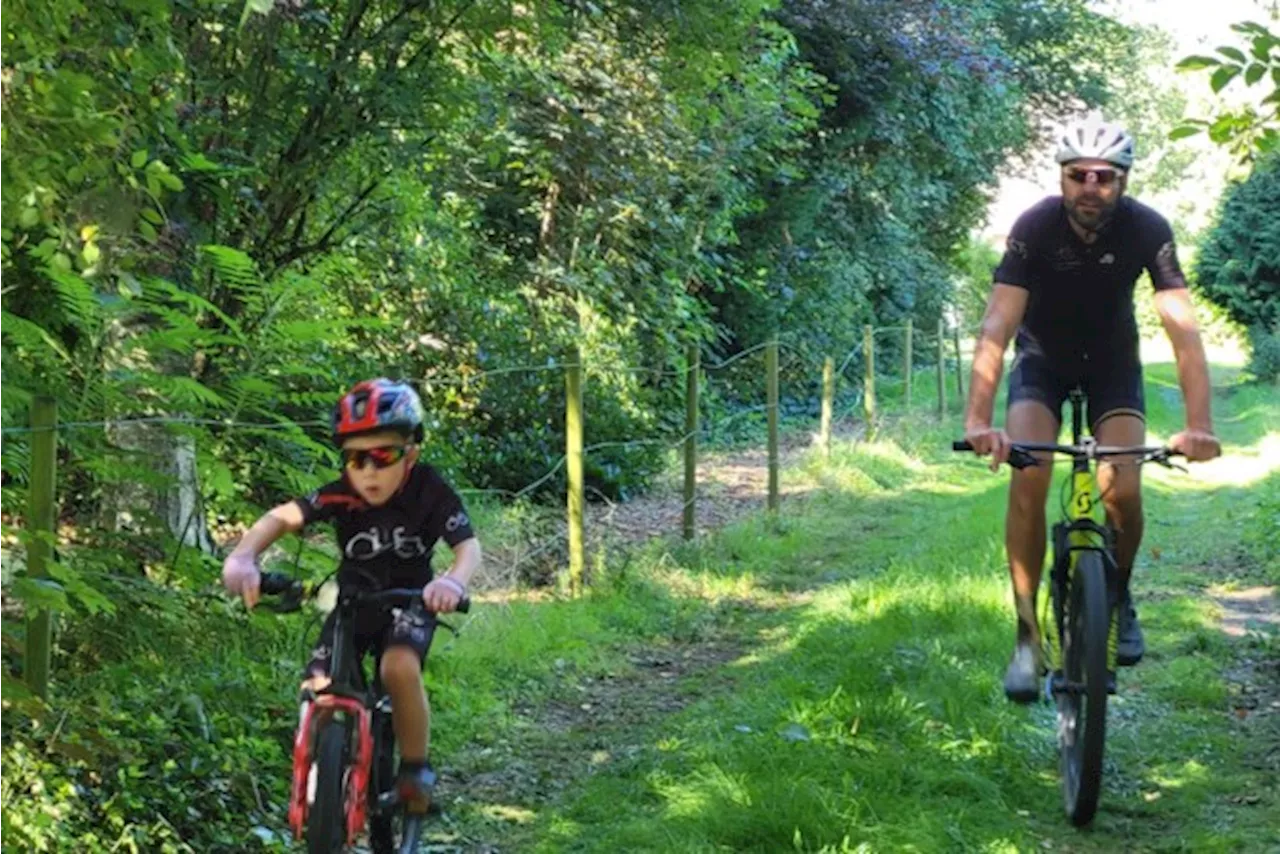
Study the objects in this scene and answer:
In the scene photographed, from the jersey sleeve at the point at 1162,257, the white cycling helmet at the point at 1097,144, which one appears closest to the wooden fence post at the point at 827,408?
the jersey sleeve at the point at 1162,257

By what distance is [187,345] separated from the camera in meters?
6.06

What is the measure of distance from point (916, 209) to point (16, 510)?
2078 centimetres

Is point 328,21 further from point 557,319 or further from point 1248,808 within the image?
point 557,319

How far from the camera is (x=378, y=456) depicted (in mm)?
4551

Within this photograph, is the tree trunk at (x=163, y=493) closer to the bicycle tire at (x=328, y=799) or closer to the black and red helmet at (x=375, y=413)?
the black and red helmet at (x=375, y=413)

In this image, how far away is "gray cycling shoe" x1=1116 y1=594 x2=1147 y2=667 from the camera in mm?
5602

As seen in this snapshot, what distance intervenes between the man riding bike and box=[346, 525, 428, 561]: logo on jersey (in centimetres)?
197

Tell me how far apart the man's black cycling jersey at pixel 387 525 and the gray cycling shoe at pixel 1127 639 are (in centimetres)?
251

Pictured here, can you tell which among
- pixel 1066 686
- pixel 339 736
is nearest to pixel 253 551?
pixel 339 736

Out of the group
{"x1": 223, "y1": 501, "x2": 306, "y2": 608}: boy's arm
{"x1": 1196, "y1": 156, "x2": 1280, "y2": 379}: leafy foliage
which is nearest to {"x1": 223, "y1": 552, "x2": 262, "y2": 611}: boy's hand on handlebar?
{"x1": 223, "y1": 501, "x2": 306, "y2": 608}: boy's arm

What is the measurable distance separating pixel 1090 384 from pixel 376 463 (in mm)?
2803

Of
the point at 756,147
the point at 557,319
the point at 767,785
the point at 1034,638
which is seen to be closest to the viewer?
the point at 767,785

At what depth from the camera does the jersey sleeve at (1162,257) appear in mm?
5562


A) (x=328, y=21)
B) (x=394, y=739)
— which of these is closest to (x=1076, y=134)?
(x=394, y=739)
